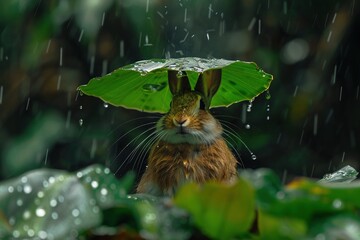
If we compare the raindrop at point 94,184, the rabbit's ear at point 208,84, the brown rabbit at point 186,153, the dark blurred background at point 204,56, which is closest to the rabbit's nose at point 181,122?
the brown rabbit at point 186,153

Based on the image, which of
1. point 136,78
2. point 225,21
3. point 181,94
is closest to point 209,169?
point 181,94

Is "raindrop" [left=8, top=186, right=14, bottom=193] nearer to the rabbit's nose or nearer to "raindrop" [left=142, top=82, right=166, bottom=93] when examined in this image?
"raindrop" [left=142, top=82, right=166, bottom=93]

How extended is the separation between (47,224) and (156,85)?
74 cm

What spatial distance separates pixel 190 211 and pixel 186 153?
110cm

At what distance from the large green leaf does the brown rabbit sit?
0.20 meters

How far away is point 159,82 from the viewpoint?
118cm

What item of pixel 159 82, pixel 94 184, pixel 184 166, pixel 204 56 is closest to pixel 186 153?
pixel 184 166

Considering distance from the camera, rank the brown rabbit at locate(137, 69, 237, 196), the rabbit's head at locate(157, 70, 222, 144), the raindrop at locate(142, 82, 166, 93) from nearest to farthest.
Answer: the raindrop at locate(142, 82, 166, 93) → the rabbit's head at locate(157, 70, 222, 144) → the brown rabbit at locate(137, 69, 237, 196)

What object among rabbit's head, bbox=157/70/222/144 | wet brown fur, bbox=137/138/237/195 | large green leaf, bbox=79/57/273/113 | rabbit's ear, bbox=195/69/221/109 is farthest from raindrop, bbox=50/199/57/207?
wet brown fur, bbox=137/138/237/195

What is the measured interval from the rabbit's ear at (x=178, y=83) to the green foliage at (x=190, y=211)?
67 cm

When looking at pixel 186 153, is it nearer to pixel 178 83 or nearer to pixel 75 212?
pixel 178 83

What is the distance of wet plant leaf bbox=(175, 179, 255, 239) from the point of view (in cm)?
45

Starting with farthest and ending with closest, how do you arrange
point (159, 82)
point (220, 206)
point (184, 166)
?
point (184, 166) < point (159, 82) < point (220, 206)

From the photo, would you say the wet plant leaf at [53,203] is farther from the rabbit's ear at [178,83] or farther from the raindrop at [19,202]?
the rabbit's ear at [178,83]
